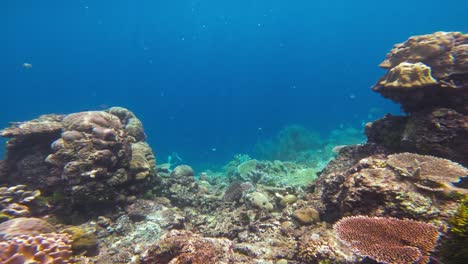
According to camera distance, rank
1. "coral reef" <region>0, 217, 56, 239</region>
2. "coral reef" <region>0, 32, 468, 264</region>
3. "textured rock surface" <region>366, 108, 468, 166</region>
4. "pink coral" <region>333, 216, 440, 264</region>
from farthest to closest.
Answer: "textured rock surface" <region>366, 108, 468, 166</region>
"coral reef" <region>0, 217, 56, 239</region>
"coral reef" <region>0, 32, 468, 264</region>
"pink coral" <region>333, 216, 440, 264</region>

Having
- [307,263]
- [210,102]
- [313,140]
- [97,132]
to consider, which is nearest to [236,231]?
[307,263]

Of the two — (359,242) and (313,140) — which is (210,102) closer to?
(313,140)

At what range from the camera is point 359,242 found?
3469 millimetres

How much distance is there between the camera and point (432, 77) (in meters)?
6.80

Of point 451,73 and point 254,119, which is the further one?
point 254,119

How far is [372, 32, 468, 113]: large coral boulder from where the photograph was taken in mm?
6719

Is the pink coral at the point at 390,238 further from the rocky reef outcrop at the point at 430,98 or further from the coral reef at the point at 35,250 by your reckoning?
the coral reef at the point at 35,250

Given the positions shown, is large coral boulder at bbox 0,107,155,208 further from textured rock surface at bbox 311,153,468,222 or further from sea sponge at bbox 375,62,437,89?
sea sponge at bbox 375,62,437,89

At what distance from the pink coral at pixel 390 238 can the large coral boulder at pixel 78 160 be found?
6.79m

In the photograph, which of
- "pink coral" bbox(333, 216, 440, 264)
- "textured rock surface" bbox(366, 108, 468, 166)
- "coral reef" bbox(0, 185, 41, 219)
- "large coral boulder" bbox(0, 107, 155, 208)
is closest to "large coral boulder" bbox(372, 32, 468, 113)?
"textured rock surface" bbox(366, 108, 468, 166)

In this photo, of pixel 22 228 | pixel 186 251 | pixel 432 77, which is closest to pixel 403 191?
pixel 186 251

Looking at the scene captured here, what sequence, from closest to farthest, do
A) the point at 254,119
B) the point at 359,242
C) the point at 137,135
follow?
the point at 359,242
the point at 137,135
the point at 254,119

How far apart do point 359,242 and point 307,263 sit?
974mm

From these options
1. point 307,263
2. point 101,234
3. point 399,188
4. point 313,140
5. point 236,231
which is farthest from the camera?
point 313,140
